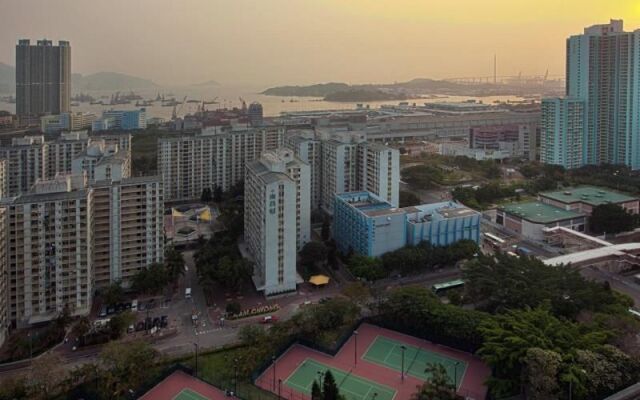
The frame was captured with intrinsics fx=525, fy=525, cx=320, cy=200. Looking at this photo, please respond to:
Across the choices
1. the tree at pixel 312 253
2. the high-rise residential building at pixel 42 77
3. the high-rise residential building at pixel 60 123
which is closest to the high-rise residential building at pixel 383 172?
the tree at pixel 312 253

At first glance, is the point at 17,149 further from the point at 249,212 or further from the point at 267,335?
the point at 267,335

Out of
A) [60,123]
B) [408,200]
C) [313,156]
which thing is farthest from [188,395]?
[60,123]

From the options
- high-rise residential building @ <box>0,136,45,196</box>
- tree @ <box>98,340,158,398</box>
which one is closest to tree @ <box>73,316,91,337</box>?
tree @ <box>98,340,158,398</box>

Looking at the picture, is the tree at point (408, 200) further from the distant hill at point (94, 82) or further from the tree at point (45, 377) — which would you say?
the distant hill at point (94, 82)

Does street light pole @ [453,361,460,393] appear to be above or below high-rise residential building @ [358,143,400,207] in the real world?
below

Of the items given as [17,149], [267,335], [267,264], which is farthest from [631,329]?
[17,149]

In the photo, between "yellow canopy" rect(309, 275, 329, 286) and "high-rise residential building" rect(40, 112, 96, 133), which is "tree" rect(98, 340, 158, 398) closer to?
"yellow canopy" rect(309, 275, 329, 286)
